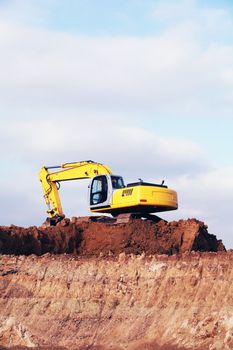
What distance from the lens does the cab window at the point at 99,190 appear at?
3166 centimetres

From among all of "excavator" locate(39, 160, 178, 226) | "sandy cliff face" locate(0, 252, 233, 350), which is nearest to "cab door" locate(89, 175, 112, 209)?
"excavator" locate(39, 160, 178, 226)

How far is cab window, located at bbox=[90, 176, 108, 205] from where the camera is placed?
3166cm

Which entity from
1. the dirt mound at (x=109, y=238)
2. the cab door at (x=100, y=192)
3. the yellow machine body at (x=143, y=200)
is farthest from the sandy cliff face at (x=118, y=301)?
the cab door at (x=100, y=192)

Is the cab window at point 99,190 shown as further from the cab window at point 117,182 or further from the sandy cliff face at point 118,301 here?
the sandy cliff face at point 118,301

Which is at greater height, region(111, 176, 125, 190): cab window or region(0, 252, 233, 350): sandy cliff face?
region(111, 176, 125, 190): cab window

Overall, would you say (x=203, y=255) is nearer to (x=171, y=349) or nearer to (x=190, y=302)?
(x=190, y=302)

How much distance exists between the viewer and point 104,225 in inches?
1215

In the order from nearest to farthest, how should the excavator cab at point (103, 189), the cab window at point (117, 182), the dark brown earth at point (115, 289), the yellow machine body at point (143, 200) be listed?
1. the dark brown earth at point (115, 289)
2. the yellow machine body at point (143, 200)
3. the excavator cab at point (103, 189)
4. the cab window at point (117, 182)

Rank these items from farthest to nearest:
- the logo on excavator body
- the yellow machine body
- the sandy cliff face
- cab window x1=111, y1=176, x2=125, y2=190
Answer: cab window x1=111, y1=176, x2=125, y2=190
the logo on excavator body
the yellow machine body
the sandy cliff face

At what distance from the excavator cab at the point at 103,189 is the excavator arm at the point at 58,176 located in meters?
1.45

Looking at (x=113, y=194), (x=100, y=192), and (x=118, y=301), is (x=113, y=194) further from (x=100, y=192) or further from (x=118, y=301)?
(x=118, y=301)

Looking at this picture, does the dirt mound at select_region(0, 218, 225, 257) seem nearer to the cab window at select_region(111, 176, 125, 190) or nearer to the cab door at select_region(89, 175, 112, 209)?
the cab door at select_region(89, 175, 112, 209)

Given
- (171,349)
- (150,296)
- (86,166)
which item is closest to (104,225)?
(86,166)

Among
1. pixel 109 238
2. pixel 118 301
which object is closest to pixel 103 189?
pixel 109 238
